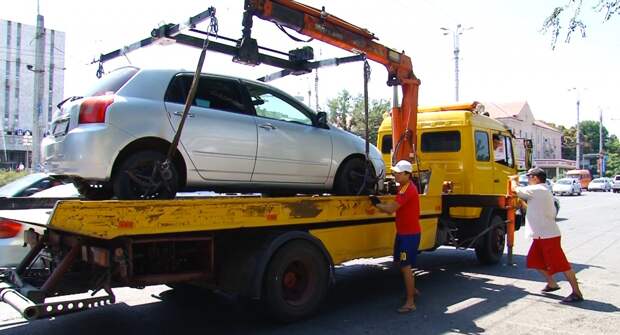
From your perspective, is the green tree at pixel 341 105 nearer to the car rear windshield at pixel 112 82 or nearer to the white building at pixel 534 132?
the white building at pixel 534 132

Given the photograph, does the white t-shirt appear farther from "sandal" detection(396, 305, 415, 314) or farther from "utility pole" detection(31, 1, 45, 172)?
"utility pole" detection(31, 1, 45, 172)

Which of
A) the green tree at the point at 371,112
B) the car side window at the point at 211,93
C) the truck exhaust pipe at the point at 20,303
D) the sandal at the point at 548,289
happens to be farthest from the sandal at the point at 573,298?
the green tree at the point at 371,112

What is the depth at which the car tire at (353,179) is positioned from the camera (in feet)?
21.6

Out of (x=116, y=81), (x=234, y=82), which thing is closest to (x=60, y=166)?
(x=116, y=81)

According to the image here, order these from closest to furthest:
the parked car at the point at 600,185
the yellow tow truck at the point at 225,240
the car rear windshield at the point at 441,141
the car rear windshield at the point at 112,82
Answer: the yellow tow truck at the point at 225,240
the car rear windshield at the point at 112,82
the car rear windshield at the point at 441,141
the parked car at the point at 600,185

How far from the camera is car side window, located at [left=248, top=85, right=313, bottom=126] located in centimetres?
579

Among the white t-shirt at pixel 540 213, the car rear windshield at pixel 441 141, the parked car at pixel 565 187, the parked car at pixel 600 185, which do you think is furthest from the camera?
the parked car at pixel 600 185

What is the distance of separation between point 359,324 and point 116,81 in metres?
3.34

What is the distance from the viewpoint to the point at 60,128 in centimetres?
482

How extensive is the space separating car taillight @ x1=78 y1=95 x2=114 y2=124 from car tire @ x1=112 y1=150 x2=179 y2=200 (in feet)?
1.37

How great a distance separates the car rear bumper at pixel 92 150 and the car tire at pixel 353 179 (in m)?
2.82

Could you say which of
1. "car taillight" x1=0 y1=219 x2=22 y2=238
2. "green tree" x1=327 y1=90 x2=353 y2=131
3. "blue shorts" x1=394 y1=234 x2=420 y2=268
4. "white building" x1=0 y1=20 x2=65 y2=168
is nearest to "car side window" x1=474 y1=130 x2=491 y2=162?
"blue shorts" x1=394 y1=234 x2=420 y2=268

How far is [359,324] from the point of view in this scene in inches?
213

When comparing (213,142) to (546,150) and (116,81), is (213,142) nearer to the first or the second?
(116,81)
